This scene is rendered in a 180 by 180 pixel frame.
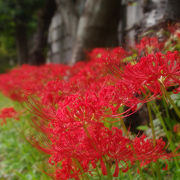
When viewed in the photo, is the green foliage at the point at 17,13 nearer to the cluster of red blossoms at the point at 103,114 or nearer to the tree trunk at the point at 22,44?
the tree trunk at the point at 22,44

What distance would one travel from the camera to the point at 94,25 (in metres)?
5.38

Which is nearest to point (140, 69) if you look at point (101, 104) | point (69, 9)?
point (101, 104)

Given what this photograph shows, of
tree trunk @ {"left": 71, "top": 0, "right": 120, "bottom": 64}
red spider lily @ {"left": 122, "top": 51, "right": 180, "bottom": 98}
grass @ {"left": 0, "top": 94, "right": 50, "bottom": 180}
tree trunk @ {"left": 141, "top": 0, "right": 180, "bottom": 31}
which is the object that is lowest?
grass @ {"left": 0, "top": 94, "right": 50, "bottom": 180}

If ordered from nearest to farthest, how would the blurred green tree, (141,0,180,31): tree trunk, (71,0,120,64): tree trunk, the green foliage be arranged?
1. (141,0,180,31): tree trunk
2. (71,0,120,64): tree trunk
3. the green foliage
4. the blurred green tree

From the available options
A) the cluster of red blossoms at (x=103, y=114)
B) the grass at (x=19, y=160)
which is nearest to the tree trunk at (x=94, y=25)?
the grass at (x=19, y=160)

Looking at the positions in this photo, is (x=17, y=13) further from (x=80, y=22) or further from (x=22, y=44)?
(x=80, y=22)

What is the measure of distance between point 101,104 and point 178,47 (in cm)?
115

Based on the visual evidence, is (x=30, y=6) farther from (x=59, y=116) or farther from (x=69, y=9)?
(x=59, y=116)

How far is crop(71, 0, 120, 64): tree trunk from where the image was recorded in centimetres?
532

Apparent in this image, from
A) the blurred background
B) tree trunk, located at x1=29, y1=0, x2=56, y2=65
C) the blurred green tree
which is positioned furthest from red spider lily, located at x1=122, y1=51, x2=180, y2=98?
tree trunk, located at x1=29, y1=0, x2=56, y2=65

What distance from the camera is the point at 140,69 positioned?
2.84 feet

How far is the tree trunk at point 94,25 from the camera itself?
5.32 metres

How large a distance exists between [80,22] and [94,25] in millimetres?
400

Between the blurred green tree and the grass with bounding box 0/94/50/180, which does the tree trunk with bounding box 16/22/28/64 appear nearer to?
the blurred green tree
